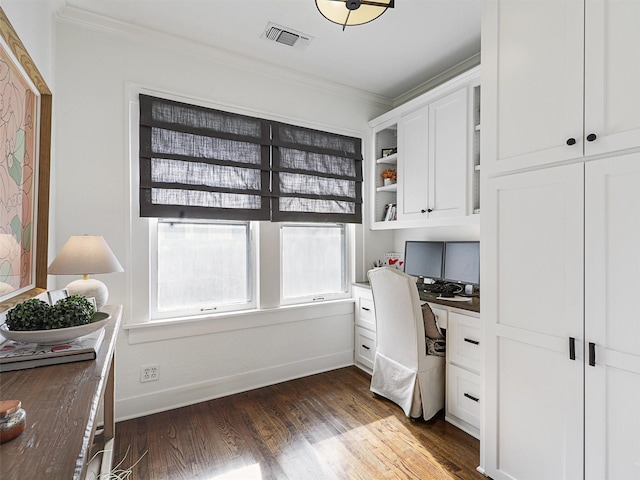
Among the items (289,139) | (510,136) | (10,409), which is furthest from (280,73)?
(10,409)

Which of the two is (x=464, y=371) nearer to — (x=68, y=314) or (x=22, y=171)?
(x=68, y=314)

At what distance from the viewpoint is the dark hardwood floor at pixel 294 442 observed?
184 cm

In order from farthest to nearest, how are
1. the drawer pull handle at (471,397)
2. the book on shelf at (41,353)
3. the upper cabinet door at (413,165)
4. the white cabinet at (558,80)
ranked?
the upper cabinet door at (413,165), the drawer pull handle at (471,397), the white cabinet at (558,80), the book on shelf at (41,353)

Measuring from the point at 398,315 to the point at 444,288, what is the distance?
606 millimetres

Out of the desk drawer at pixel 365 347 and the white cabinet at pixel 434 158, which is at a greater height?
the white cabinet at pixel 434 158

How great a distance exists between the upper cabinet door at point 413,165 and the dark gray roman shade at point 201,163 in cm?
123

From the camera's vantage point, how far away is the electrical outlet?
7.89 ft

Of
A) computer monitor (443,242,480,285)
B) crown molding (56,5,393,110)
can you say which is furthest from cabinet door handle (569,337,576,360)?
crown molding (56,5,393,110)

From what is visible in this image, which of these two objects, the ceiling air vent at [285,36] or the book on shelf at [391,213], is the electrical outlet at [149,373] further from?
the ceiling air vent at [285,36]

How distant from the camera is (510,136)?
1680mm

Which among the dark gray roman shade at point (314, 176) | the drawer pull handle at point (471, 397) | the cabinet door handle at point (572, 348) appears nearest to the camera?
the cabinet door handle at point (572, 348)

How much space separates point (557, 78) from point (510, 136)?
0.29m

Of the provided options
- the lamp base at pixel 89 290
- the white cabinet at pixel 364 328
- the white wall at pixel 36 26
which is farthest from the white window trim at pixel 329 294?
the white wall at pixel 36 26

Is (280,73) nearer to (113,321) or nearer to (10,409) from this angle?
(113,321)
